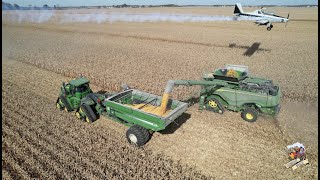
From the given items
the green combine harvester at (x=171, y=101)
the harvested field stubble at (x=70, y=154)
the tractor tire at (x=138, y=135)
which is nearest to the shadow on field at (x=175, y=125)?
the green combine harvester at (x=171, y=101)

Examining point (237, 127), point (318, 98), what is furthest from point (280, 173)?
point (318, 98)

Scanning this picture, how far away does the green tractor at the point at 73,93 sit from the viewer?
38.5 ft

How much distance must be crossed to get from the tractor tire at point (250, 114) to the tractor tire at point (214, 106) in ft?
3.49

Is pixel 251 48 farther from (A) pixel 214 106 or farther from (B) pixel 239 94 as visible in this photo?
(B) pixel 239 94

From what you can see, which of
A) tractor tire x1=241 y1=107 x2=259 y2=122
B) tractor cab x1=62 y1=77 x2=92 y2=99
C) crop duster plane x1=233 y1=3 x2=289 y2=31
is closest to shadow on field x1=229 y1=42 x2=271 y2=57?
crop duster plane x1=233 y1=3 x2=289 y2=31

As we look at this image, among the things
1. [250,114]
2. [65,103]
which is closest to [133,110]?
[65,103]

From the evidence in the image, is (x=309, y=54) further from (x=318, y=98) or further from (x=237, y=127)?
(x=237, y=127)

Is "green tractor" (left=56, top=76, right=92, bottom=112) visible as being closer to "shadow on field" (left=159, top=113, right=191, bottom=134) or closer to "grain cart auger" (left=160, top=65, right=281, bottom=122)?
"shadow on field" (left=159, top=113, right=191, bottom=134)

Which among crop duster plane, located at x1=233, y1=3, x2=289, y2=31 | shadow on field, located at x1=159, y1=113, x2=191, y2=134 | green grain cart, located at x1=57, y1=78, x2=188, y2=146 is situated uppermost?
crop duster plane, located at x1=233, y1=3, x2=289, y2=31

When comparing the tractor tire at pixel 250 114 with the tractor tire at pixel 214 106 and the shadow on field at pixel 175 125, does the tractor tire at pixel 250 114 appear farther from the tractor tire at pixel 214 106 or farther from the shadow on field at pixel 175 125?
the shadow on field at pixel 175 125

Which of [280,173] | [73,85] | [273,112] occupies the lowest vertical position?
[280,173]

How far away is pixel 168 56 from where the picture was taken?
81.3 ft

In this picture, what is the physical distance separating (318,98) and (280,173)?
822 cm

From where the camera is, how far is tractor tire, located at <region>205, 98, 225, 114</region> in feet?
39.7
